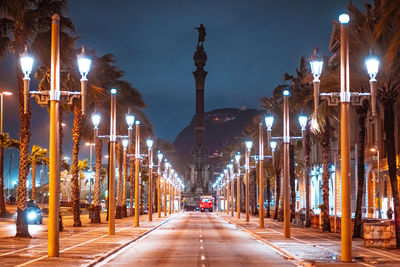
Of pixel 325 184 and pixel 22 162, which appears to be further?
pixel 325 184

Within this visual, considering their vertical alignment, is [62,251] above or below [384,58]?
below

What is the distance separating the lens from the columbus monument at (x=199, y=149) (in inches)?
6865

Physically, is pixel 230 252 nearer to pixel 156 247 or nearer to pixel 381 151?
pixel 156 247

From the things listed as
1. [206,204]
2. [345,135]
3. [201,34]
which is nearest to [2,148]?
[345,135]

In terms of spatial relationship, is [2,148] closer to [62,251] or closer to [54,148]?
[62,251]

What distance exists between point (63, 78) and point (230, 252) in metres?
16.7

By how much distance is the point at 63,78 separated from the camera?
1577 inches

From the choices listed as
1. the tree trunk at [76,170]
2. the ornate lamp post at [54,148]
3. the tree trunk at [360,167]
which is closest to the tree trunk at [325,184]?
the tree trunk at [360,167]

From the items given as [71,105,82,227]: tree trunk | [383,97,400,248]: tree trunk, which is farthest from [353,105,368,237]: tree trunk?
[71,105,82,227]: tree trunk

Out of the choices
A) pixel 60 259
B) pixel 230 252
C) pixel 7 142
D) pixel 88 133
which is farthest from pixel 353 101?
pixel 7 142

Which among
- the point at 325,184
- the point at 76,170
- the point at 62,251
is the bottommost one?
Answer: the point at 62,251

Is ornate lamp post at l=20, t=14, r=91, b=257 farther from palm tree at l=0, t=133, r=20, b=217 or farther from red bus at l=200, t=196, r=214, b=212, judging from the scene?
red bus at l=200, t=196, r=214, b=212

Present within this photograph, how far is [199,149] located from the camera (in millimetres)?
190250

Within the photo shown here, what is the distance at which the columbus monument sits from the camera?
6865 inches
